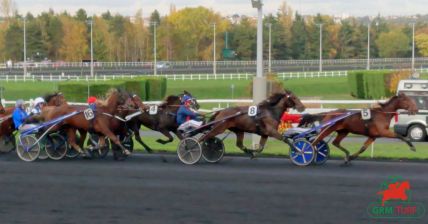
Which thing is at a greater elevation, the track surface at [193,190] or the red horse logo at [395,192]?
the red horse logo at [395,192]

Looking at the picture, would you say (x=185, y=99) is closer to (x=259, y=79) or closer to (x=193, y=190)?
(x=259, y=79)

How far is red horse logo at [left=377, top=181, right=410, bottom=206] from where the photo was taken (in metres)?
10.9

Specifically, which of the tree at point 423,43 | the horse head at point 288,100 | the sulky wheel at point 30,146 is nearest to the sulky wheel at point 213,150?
the horse head at point 288,100

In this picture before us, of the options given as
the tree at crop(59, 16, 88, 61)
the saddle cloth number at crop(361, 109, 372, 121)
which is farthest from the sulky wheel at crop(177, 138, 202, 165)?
the tree at crop(59, 16, 88, 61)

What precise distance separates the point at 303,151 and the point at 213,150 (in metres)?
1.73

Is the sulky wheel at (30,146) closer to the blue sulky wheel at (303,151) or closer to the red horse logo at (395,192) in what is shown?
the blue sulky wheel at (303,151)

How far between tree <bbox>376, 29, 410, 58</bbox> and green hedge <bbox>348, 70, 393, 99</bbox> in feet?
206

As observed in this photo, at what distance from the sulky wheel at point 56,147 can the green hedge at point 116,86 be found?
1799 cm

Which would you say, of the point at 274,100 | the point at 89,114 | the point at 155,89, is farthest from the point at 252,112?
the point at 155,89

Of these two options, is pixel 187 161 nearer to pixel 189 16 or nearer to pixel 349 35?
pixel 189 16

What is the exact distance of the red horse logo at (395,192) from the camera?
1091 cm

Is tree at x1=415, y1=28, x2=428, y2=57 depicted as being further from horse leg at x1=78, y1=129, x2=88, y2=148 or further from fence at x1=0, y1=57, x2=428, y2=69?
horse leg at x1=78, y1=129, x2=88, y2=148

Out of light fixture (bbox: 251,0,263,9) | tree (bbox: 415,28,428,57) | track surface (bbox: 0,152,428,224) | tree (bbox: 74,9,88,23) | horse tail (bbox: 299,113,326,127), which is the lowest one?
track surface (bbox: 0,152,428,224)

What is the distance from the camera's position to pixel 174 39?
9494cm
